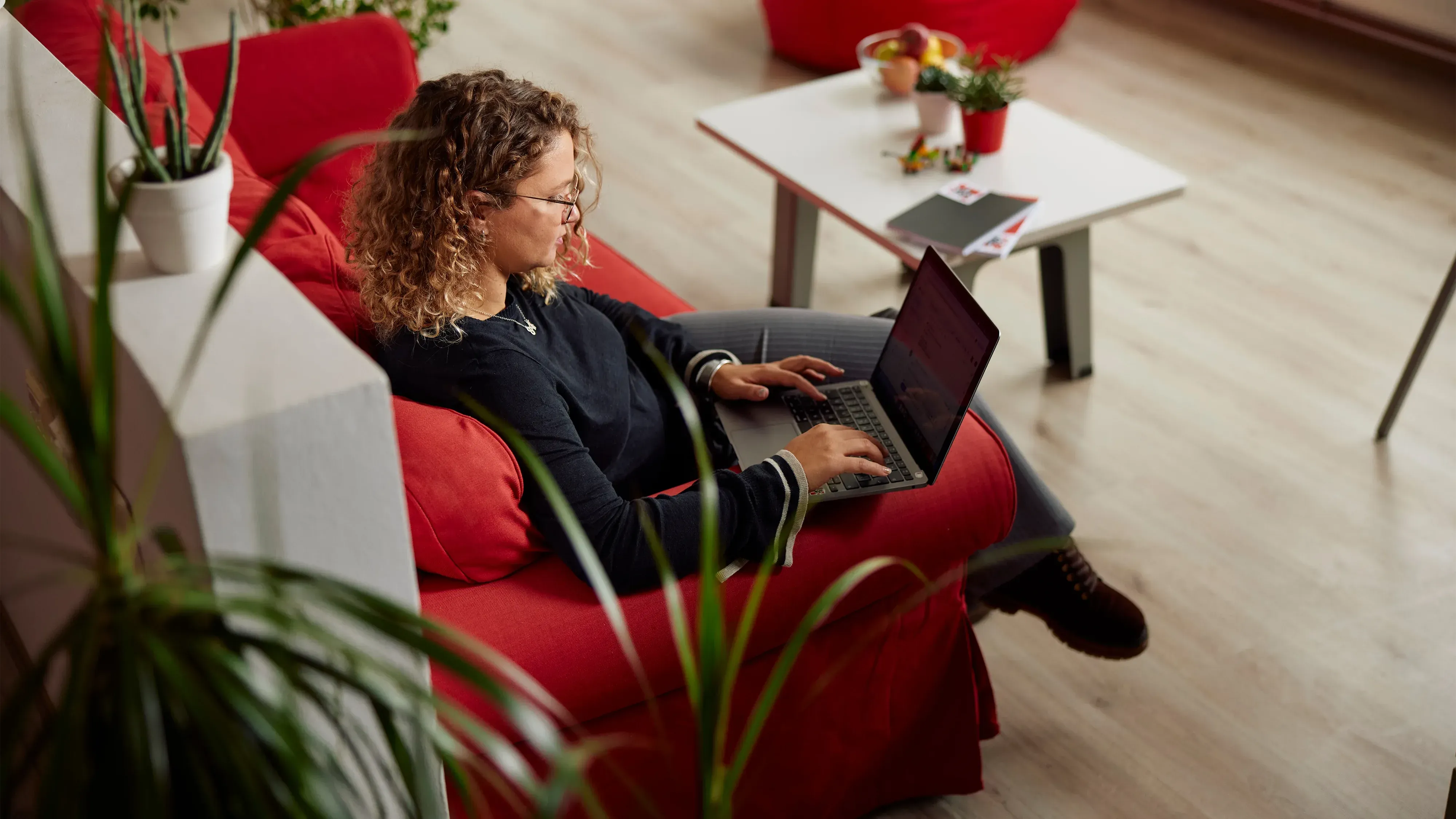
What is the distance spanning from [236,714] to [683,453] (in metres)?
1.12

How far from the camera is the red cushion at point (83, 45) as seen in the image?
6.91 feet

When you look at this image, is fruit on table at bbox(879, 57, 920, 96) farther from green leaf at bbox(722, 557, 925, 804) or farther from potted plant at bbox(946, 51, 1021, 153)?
green leaf at bbox(722, 557, 925, 804)

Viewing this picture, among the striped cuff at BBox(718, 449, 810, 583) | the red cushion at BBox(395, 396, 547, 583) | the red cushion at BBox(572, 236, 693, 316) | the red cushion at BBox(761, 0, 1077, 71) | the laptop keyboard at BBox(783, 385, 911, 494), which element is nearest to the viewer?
the red cushion at BBox(395, 396, 547, 583)

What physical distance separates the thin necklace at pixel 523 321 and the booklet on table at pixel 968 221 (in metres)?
0.92

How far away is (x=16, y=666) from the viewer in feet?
6.69

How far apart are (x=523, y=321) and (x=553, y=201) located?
168 millimetres

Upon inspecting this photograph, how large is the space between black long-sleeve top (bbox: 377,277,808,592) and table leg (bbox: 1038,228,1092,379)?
1265mm

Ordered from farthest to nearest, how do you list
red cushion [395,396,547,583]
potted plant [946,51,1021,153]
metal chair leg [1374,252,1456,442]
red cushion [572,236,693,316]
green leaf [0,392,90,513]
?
1. potted plant [946,51,1021,153]
2. metal chair leg [1374,252,1456,442]
3. red cushion [572,236,693,316]
4. red cushion [395,396,547,583]
5. green leaf [0,392,90,513]

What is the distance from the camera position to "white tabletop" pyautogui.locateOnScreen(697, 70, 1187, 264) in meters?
2.55

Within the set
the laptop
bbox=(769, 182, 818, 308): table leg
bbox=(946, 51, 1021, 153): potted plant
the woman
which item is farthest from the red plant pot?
the woman

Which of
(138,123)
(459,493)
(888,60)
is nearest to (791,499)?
(459,493)

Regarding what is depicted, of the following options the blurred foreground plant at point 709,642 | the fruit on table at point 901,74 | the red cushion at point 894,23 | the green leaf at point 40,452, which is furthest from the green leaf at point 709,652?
the red cushion at point 894,23

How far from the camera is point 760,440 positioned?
1.87m

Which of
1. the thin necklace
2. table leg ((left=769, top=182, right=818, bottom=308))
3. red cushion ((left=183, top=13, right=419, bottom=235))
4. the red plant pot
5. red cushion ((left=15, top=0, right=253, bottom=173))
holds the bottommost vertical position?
table leg ((left=769, top=182, right=818, bottom=308))
